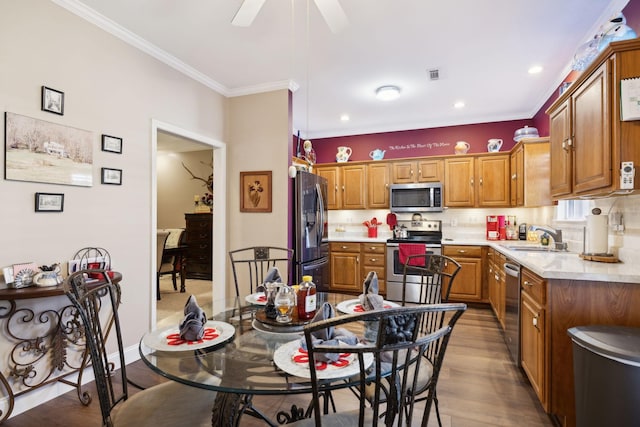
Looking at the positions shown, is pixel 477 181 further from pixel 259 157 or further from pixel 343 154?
pixel 259 157

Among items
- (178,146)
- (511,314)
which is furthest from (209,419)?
(178,146)

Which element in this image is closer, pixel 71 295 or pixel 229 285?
pixel 71 295

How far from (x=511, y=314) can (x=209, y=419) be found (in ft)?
8.18

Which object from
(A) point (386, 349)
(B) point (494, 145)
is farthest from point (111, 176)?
(B) point (494, 145)

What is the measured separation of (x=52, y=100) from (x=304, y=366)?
2451mm

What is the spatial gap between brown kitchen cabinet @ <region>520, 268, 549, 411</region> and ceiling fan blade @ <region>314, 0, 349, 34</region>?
190cm

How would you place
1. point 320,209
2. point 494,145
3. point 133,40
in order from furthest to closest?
point 494,145 → point 320,209 → point 133,40

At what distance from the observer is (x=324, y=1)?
1.79 meters

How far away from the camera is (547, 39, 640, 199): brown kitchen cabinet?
177cm

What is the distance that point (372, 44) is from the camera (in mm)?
2934

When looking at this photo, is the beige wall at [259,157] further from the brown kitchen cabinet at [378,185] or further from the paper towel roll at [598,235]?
the paper towel roll at [598,235]

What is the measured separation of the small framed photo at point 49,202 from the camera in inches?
85.7

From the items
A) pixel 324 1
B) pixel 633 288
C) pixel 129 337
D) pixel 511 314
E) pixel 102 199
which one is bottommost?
pixel 129 337

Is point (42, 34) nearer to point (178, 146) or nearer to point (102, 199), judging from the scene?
point (102, 199)
